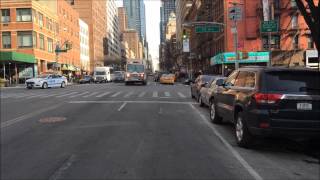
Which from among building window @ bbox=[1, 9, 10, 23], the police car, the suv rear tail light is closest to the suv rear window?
the suv rear tail light

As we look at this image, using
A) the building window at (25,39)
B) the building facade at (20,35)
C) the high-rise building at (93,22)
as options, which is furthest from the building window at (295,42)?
the high-rise building at (93,22)

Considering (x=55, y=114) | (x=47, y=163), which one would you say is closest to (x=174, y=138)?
(x=47, y=163)

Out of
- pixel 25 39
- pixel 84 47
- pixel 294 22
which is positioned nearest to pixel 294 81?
pixel 294 22

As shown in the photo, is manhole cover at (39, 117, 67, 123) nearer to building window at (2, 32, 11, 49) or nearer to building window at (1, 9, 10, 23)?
building window at (2, 32, 11, 49)

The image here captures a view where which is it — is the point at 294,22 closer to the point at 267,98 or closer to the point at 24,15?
the point at 24,15

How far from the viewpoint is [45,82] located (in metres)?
50.0

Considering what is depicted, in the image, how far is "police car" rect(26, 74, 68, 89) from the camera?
161ft

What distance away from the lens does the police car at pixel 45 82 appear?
4909 cm

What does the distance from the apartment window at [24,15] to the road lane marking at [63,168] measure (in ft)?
231

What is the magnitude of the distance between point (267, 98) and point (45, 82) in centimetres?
4256

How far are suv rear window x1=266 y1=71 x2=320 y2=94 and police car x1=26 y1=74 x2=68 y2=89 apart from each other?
41500mm

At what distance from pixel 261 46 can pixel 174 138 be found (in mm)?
52773

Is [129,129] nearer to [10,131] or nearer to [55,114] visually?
[10,131]

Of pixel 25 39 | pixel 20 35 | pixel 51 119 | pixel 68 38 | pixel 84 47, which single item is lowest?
pixel 51 119
